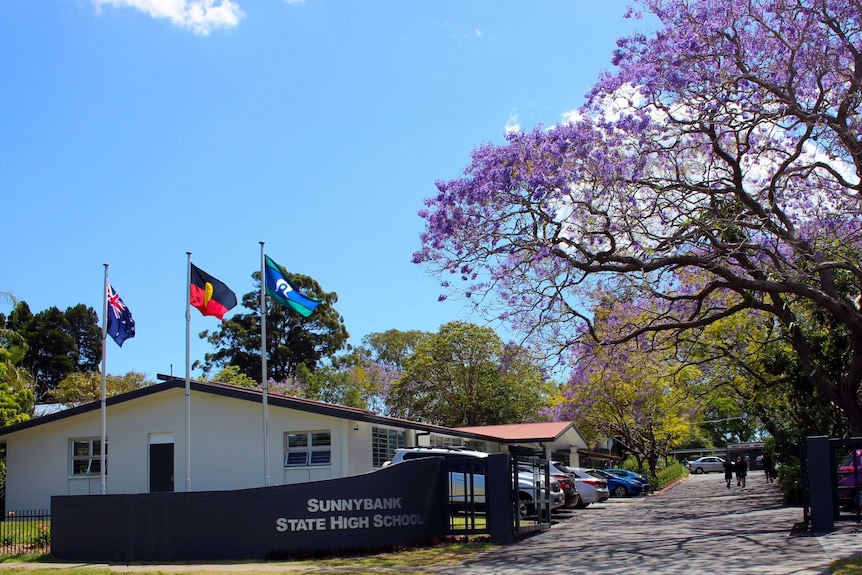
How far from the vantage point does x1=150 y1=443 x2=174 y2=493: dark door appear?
26.5 m

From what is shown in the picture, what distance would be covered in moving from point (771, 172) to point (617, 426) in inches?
1161

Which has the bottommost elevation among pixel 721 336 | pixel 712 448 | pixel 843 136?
pixel 712 448

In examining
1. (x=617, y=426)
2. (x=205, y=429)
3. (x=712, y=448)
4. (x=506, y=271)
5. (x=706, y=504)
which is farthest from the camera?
(x=712, y=448)

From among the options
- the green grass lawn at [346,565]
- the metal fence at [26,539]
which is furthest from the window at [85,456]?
the green grass lawn at [346,565]

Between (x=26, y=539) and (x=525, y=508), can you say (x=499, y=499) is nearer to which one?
(x=525, y=508)

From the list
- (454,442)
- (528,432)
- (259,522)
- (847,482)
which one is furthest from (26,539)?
(528,432)

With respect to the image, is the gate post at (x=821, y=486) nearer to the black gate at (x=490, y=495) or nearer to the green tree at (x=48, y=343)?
the black gate at (x=490, y=495)

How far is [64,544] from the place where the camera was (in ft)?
61.5

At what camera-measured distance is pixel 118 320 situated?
22109 millimetres

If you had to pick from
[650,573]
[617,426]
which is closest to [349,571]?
[650,573]

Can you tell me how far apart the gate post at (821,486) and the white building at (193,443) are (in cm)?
1144

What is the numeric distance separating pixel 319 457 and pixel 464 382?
30.8 meters

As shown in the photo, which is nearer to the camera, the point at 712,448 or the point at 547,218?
the point at 547,218

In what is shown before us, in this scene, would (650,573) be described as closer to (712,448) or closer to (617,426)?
(617,426)
